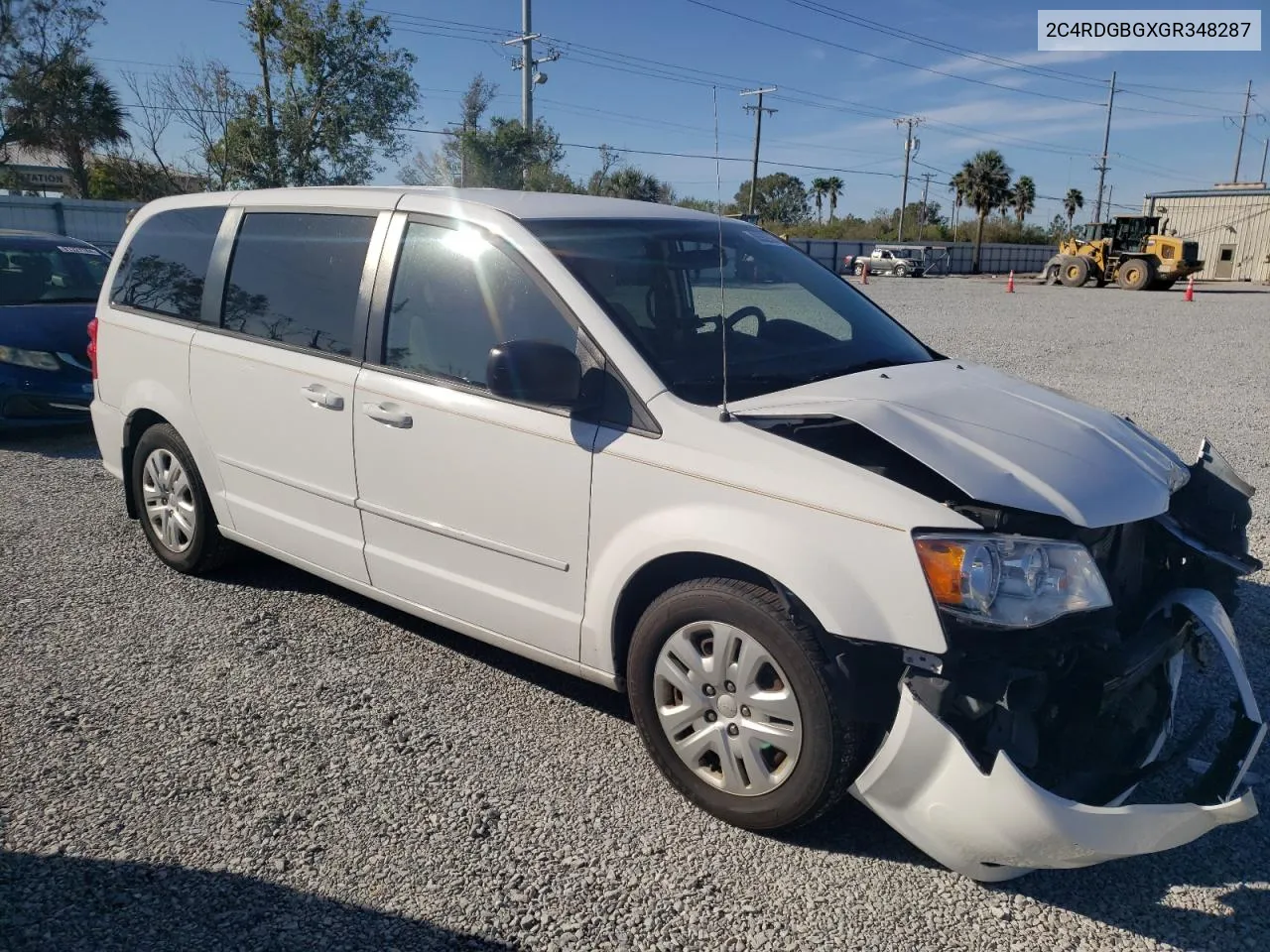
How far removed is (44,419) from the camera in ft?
24.1

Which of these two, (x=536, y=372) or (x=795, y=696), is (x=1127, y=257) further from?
(x=795, y=696)

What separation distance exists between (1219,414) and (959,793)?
8.44m

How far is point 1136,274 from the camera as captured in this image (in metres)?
35.2

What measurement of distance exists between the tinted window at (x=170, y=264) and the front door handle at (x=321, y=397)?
40.5 inches

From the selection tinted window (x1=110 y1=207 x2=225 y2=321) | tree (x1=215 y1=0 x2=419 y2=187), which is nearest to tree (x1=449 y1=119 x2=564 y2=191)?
tree (x1=215 y1=0 x2=419 y2=187)

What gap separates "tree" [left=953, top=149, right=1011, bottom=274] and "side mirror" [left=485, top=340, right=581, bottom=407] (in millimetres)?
68579

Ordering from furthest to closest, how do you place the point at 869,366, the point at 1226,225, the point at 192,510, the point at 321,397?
1. the point at 1226,225
2. the point at 192,510
3. the point at 321,397
4. the point at 869,366

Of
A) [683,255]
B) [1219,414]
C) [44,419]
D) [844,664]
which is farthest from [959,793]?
[1219,414]

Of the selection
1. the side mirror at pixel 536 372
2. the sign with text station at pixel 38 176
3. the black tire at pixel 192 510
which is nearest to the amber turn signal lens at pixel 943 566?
the side mirror at pixel 536 372

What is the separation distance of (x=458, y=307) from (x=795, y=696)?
1.81m

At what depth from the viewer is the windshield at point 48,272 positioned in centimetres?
784

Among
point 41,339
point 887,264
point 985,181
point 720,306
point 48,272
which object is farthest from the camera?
point 985,181

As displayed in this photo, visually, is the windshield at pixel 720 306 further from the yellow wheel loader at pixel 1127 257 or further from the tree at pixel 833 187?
the tree at pixel 833 187

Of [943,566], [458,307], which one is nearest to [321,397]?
[458,307]
